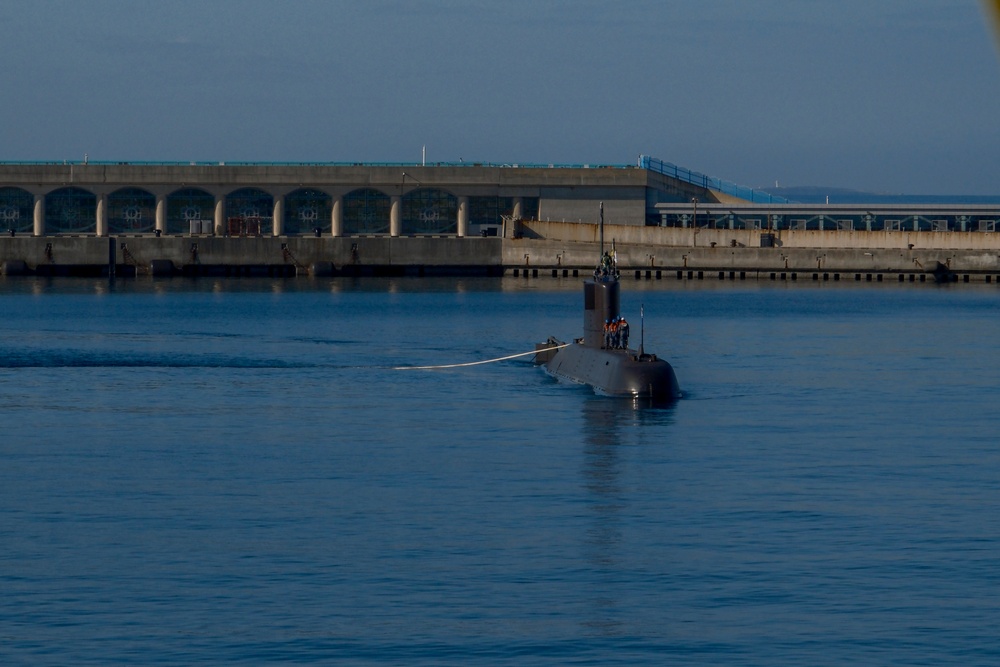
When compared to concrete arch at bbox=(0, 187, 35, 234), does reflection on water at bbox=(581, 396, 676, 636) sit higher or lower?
lower

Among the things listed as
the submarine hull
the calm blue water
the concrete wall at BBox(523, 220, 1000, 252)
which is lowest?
the calm blue water

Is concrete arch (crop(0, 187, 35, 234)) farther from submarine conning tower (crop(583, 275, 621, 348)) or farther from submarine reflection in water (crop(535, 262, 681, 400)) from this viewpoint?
submarine conning tower (crop(583, 275, 621, 348))

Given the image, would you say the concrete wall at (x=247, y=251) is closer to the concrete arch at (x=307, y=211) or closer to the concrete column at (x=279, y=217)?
the concrete column at (x=279, y=217)

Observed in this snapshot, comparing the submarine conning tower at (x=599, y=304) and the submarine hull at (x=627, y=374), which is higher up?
the submarine conning tower at (x=599, y=304)

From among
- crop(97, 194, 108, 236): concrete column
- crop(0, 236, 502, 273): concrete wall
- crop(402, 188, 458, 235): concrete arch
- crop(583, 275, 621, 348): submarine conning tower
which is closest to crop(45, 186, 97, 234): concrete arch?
crop(97, 194, 108, 236): concrete column

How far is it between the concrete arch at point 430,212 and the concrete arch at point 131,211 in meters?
24.1

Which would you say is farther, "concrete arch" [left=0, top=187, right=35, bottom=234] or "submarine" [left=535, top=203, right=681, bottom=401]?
"concrete arch" [left=0, top=187, right=35, bottom=234]

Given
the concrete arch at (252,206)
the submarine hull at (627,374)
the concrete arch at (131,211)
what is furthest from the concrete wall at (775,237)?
the submarine hull at (627,374)

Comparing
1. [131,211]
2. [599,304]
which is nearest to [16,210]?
[131,211]

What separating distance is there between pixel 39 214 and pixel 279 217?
22.5m

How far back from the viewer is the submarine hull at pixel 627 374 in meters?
53.6

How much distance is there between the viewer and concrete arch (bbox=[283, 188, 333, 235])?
152 metres

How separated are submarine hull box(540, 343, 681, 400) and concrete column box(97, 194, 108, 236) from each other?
10028cm

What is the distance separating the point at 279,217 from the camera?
15200 cm
